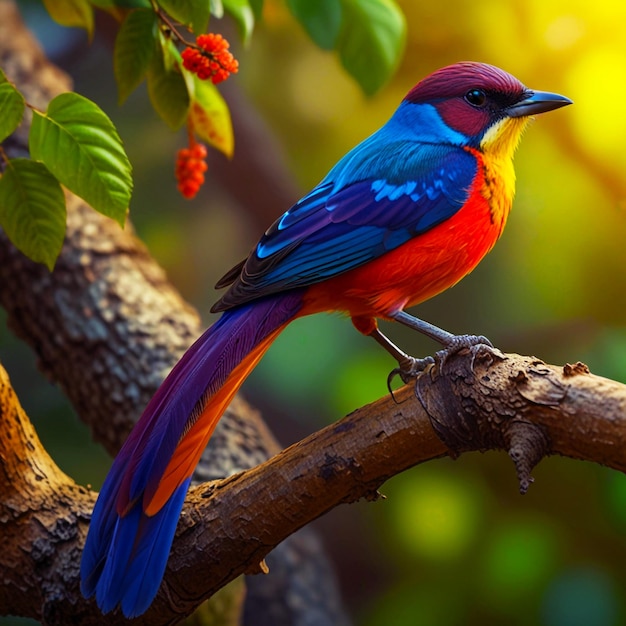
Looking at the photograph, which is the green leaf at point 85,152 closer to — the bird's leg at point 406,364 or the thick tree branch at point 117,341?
the bird's leg at point 406,364

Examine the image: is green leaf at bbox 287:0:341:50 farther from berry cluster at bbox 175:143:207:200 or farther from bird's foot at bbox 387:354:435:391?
bird's foot at bbox 387:354:435:391

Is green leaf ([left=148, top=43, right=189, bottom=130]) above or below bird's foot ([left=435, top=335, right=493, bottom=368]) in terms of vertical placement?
above

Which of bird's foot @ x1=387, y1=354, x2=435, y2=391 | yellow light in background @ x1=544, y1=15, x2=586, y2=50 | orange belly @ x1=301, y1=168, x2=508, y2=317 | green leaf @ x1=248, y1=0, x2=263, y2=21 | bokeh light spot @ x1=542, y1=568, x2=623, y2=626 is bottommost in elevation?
bokeh light spot @ x1=542, y1=568, x2=623, y2=626

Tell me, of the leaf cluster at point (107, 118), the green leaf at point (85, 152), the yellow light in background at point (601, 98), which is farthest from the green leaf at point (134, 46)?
the yellow light in background at point (601, 98)

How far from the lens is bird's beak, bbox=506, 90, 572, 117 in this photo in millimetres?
1689

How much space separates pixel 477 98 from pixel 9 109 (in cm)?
98

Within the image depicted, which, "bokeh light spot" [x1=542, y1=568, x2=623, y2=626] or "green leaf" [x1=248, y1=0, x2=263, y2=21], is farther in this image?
"bokeh light spot" [x1=542, y1=568, x2=623, y2=626]

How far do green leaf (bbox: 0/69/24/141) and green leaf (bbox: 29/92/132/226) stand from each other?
0.20 ft

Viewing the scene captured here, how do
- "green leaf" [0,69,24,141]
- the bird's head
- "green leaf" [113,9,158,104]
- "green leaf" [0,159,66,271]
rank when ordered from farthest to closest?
the bird's head
"green leaf" [113,9,158,104]
"green leaf" [0,159,66,271]
"green leaf" [0,69,24,141]

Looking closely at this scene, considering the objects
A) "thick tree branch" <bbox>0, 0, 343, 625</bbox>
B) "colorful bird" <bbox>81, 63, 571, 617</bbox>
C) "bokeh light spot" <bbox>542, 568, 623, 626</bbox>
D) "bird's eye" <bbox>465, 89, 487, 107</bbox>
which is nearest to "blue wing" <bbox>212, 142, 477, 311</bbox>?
"colorful bird" <bbox>81, 63, 571, 617</bbox>

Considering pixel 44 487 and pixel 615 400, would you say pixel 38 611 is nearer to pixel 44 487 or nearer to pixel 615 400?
pixel 44 487

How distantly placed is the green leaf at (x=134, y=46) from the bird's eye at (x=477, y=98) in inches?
27.3

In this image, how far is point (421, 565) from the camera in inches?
107

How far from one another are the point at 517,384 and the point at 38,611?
1.01 metres
